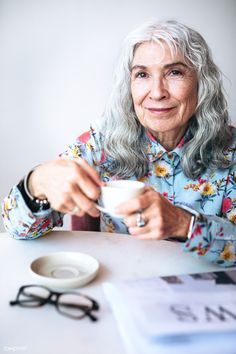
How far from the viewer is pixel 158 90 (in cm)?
133

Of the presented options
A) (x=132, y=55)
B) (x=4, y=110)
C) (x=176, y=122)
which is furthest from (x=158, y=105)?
(x=4, y=110)

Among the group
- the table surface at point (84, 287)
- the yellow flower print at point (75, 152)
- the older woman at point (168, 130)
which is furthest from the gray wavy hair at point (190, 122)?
the table surface at point (84, 287)

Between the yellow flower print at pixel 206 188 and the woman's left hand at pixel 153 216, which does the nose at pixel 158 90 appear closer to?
the yellow flower print at pixel 206 188

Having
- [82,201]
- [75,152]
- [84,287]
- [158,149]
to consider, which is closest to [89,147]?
[75,152]

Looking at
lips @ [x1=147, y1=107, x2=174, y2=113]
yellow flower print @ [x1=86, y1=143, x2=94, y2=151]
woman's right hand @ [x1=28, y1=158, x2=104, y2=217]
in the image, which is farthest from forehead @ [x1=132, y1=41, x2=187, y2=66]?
woman's right hand @ [x1=28, y1=158, x2=104, y2=217]

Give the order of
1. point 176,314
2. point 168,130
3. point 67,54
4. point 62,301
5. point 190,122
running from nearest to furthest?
point 176,314
point 62,301
point 168,130
point 190,122
point 67,54

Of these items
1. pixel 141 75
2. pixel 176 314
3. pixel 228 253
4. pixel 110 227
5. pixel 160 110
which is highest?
pixel 141 75

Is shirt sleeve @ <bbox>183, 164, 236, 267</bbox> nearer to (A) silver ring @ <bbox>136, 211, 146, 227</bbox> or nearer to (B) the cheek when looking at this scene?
(A) silver ring @ <bbox>136, 211, 146, 227</bbox>

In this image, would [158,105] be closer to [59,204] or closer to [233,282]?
[59,204]

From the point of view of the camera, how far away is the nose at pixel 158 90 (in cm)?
133

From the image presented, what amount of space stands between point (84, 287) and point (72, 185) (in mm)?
251

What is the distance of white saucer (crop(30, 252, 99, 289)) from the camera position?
0.82 metres

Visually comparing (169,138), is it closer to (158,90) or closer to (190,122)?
(190,122)

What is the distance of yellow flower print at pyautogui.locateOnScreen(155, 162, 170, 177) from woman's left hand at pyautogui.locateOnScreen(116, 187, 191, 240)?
0.48 metres
